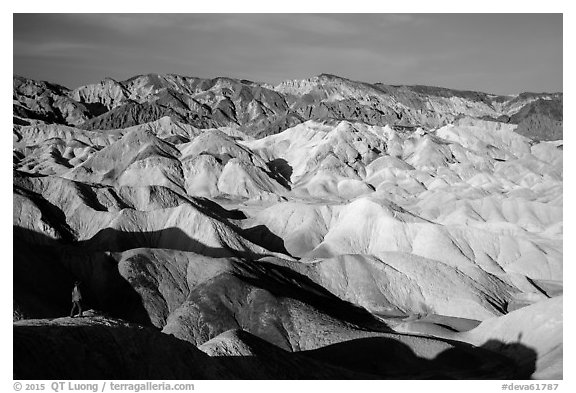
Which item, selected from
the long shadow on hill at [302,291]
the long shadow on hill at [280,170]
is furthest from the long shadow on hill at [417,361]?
the long shadow on hill at [280,170]

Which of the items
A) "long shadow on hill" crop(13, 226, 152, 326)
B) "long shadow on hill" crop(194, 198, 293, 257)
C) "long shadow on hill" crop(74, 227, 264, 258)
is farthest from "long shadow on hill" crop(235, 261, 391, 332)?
"long shadow on hill" crop(194, 198, 293, 257)

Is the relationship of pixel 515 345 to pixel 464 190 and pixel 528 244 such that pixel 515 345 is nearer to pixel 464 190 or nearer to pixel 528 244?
pixel 528 244

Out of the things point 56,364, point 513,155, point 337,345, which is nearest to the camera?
point 56,364

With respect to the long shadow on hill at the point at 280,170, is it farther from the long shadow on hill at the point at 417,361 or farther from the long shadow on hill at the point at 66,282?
the long shadow on hill at the point at 417,361

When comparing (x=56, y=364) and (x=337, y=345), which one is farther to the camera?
(x=337, y=345)

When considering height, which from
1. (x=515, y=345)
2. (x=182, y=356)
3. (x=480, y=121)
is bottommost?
(x=515, y=345)

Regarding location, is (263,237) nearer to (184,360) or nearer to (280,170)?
(184,360)

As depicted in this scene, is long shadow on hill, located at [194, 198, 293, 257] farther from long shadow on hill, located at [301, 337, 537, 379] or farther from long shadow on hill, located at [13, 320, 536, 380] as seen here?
long shadow on hill, located at [13, 320, 536, 380]
